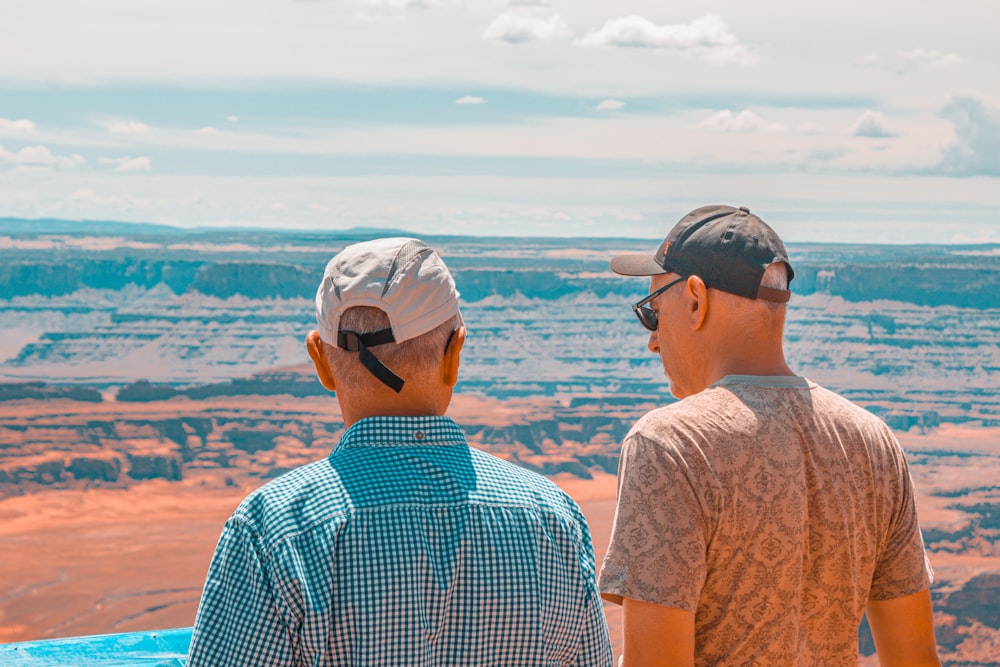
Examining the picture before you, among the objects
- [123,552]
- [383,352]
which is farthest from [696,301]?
[123,552]

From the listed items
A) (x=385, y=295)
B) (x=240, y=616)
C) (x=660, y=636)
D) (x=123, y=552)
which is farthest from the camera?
(x=123, y=552)

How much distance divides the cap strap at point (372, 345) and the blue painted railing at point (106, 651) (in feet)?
2.53

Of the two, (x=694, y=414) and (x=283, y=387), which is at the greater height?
(x=694, y=414)

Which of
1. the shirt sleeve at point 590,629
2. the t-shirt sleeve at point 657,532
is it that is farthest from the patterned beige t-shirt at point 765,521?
the shirt sleeve at point 590,629

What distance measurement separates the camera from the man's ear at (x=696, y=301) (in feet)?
7.00

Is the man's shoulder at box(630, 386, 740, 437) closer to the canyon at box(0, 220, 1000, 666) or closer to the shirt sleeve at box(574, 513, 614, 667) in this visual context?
the shirt sleeve at box(574, 513, 614, 667)

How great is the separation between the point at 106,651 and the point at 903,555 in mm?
1503

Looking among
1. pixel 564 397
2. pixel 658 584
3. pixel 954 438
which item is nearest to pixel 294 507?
pixel 658 584

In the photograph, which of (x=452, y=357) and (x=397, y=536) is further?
(x=452, y=357)

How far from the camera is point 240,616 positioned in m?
1.55

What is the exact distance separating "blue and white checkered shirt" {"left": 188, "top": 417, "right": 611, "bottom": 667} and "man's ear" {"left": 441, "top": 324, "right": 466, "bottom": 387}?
0.25 ft

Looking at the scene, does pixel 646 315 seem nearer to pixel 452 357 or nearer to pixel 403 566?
pixel 452 357

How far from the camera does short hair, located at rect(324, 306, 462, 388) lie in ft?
5.62

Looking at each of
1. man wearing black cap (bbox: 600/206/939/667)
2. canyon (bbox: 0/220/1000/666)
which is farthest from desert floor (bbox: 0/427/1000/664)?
man wearing black cap (bbox: 600/206/939/667)
